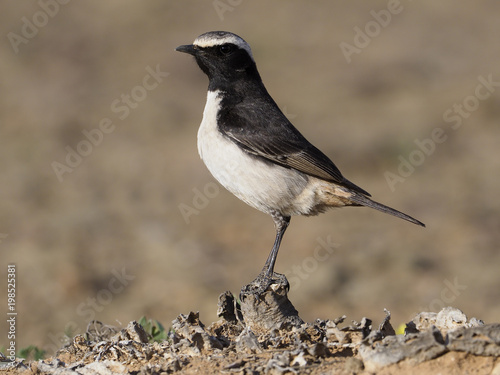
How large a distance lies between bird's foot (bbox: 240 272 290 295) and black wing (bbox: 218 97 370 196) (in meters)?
1.03

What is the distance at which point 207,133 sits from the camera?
6703 millimetres

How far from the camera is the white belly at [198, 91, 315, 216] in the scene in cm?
651

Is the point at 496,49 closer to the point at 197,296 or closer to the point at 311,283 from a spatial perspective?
the point at 311,283

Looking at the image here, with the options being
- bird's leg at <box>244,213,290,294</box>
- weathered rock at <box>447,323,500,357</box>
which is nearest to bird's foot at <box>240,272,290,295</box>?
bird's leg at <box>244,213,290,294</box>

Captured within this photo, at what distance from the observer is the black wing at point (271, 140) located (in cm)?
671

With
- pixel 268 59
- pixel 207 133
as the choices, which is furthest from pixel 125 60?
pixel 207 133

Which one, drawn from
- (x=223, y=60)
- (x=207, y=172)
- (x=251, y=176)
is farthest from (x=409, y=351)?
(x=207, y=172)

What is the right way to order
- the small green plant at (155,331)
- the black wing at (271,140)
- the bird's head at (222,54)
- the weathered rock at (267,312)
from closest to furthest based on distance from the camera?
the weathered rock at (267,312) → the small green plant at (155,331) → the black wing at (271,140) → the bird's head at (222,54)

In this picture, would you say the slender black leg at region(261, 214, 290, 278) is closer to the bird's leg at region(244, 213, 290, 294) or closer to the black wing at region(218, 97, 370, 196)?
the bird's leg at region(244, 213, 290, 294)

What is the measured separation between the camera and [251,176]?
21.5 feet

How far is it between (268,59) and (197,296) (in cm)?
951

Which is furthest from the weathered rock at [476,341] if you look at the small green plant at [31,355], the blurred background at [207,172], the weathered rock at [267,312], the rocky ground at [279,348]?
the blurred background at [207,172]

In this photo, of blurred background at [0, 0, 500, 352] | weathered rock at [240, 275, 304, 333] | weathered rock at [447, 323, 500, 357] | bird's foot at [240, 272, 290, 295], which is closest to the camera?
weathered rock at [447, 323, 500, 357]

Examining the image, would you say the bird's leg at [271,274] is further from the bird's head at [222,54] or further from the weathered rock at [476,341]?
the weathered rock at [476,341]
